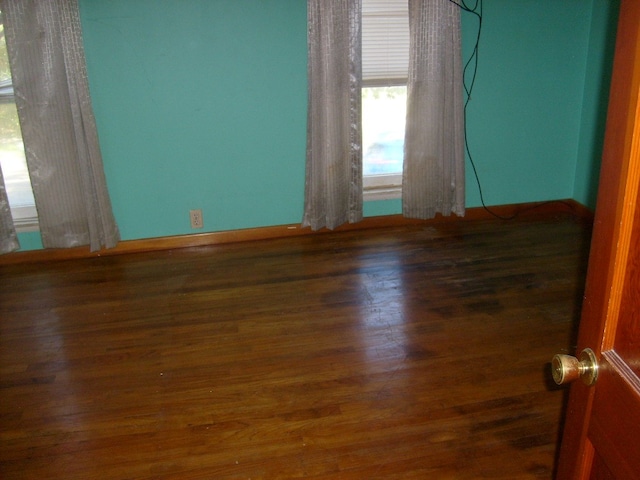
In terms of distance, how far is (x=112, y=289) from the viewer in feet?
10.8

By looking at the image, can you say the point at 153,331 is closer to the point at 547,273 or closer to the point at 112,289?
the point at 112,289

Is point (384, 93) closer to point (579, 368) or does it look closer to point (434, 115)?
point (434, 115)

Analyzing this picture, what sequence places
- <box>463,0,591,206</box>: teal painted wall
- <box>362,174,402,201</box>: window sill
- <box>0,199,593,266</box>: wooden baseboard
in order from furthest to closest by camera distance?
<box>362,174,402,201</box>: window sill
<box>463,0,591,206</box>: teal painted wall
<box>0,199,593,266</box>: wooden baseboard

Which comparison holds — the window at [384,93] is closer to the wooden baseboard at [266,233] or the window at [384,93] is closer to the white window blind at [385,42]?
the white window blind at [385,42]

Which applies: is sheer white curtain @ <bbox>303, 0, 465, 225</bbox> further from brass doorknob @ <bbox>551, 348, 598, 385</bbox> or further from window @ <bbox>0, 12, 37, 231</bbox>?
brass doorknob @ <bbox>551, 348, 598, 385</bbox>

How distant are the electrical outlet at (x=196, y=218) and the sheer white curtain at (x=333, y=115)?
70 cm

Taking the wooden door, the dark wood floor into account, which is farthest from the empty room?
the wooden door

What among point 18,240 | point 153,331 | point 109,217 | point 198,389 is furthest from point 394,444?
point 18,240

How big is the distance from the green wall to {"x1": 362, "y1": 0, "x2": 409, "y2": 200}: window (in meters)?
0.24

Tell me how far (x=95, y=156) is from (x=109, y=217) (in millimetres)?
399

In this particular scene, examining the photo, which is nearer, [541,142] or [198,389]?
[198,389]

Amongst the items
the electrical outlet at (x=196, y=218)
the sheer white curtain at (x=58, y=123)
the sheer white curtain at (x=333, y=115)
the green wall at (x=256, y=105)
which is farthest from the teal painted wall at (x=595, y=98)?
the sheer white curtain at (x=58, y=123)

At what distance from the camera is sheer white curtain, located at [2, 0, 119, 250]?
315 centimetres

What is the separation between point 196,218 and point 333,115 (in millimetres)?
1144
